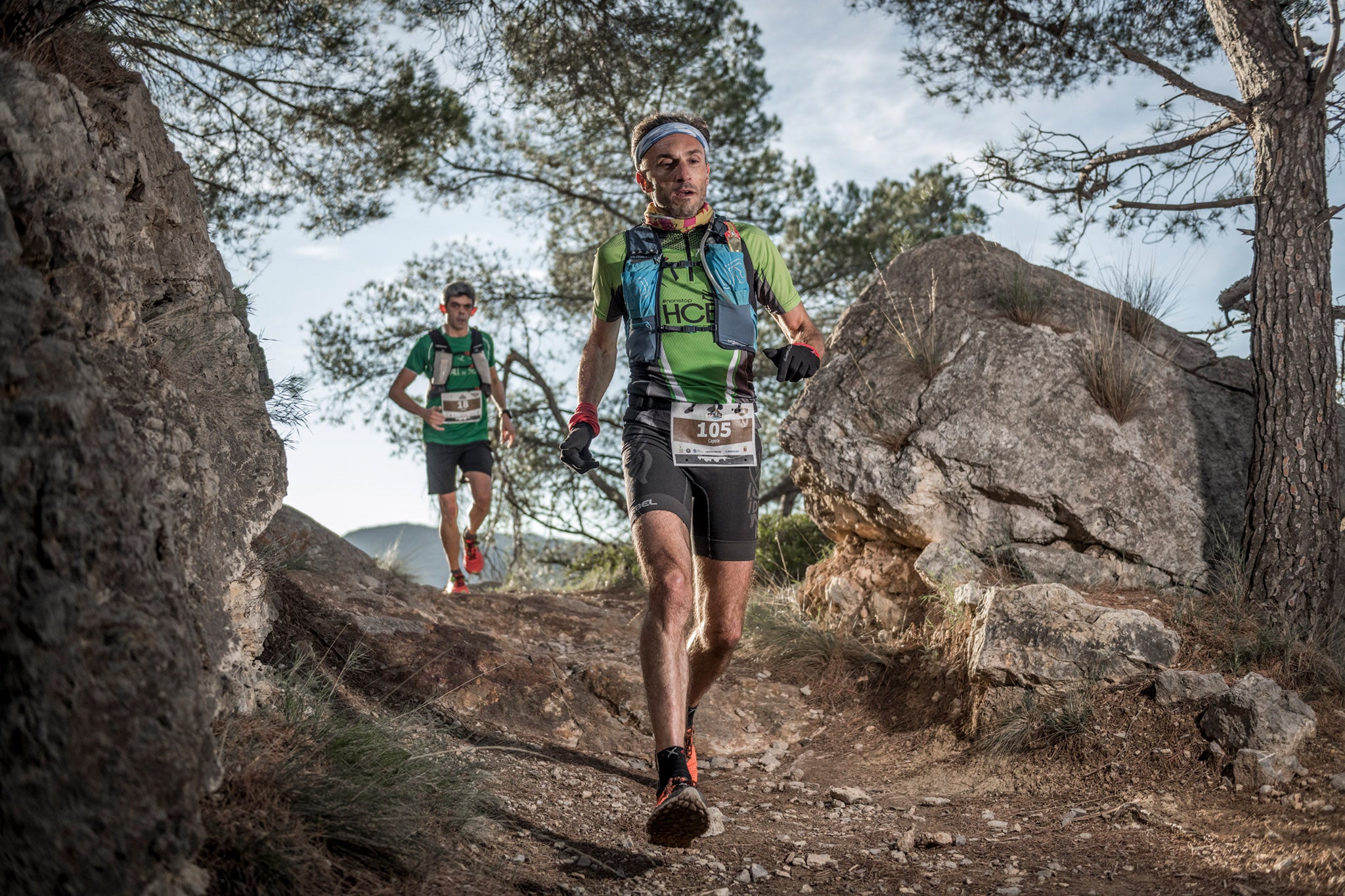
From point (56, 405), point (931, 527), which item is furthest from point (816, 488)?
point (56, 405)

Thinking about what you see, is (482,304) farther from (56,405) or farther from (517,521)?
(56,405)

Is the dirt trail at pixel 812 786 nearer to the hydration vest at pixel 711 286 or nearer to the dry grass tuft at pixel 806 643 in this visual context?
the dry grass tuft at pixel 806 643

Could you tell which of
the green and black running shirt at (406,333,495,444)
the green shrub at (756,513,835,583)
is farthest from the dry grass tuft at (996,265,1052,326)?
the green and black running shirt at (406,333,495,444)

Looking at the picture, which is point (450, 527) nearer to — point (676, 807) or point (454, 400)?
point (454, 400)

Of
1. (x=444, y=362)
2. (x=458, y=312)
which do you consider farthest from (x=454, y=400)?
(x=458, y=312)

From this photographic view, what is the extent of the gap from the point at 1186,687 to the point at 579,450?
9.77ft

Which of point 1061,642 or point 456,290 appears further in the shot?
point 456,290

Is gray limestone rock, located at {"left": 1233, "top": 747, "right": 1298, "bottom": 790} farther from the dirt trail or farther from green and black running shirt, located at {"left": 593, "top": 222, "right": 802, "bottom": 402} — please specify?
green and black running shirt, located at {"left": 593, "top": 222, "right": 802, "bottom": 402}

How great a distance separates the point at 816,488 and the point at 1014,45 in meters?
4.25

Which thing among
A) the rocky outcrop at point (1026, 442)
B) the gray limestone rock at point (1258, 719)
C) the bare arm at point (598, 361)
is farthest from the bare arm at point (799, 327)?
the gray limestone rock at point (1258, 719)

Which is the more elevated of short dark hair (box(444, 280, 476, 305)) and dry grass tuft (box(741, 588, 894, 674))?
short dark hair (box(444, 280, 476, 305))

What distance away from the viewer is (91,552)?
2.09m

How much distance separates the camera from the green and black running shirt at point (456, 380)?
25.7ft

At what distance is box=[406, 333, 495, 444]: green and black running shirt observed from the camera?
A: 25.7 ft
